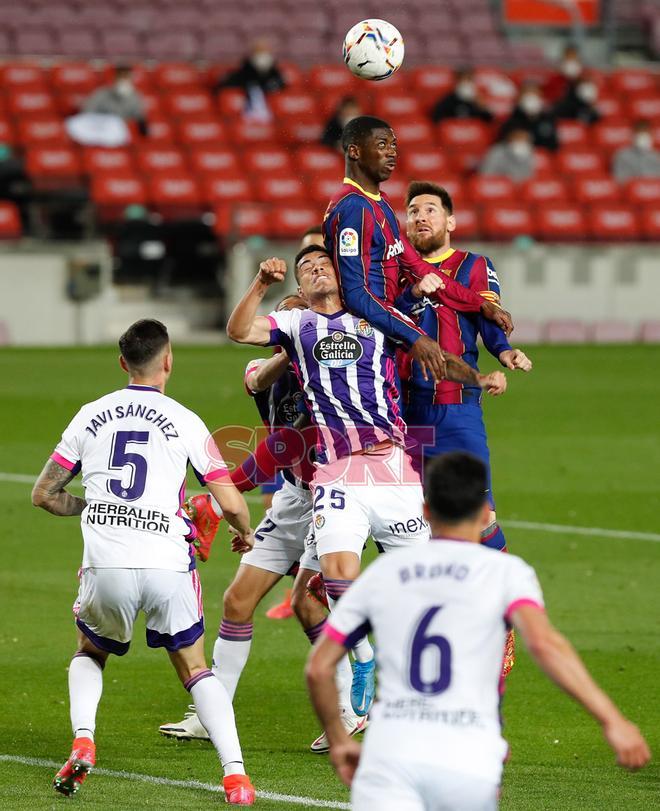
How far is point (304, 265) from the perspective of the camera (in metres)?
6.86

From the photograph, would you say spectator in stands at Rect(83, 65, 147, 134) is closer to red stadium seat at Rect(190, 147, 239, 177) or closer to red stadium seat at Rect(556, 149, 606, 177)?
red stadium seat at Rect(190, 147, 239, 177)

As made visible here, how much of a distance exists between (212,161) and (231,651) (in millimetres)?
17888

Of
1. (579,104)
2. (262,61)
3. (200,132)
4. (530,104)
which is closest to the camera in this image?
(200,132)

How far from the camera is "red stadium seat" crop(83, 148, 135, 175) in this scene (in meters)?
23.1

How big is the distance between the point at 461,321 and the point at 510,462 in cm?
748

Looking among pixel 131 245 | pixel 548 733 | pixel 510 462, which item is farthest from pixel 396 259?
pixel 131 245

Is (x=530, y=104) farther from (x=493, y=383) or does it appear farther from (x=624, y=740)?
(x=624, y=740)

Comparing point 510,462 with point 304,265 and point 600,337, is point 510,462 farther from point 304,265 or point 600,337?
point 600,337

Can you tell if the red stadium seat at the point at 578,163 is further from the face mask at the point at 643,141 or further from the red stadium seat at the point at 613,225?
the red stadium seat at the point at 613,225

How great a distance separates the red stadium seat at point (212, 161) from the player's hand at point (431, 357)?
17677 millimetres

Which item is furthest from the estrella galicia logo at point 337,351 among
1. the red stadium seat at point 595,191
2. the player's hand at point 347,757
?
the red stadium seat at point 595,191

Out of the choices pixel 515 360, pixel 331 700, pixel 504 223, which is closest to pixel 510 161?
pixel 504 223

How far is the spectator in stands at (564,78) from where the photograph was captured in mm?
27125

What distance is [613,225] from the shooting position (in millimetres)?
24688
